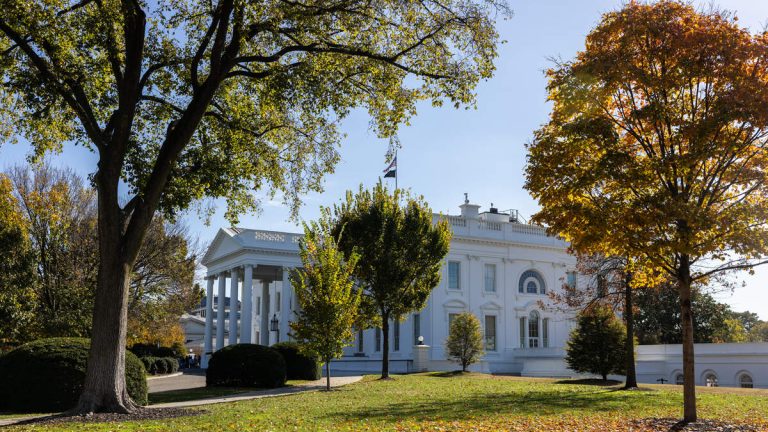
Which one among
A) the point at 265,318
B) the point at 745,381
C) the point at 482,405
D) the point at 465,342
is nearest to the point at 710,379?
the point at 745,381

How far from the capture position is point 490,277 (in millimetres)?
52594

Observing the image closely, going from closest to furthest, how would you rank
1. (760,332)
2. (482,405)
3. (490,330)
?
1. (482,405)
2. (490,330)
3. (760,332)

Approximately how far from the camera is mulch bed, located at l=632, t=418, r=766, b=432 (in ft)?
40.9

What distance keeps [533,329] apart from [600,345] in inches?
922

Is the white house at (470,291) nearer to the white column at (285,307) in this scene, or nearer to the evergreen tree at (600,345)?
the white column at (285,307)

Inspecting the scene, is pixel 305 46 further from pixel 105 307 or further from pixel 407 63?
pixel 105 307

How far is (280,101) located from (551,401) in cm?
997

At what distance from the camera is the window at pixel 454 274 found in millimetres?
50994

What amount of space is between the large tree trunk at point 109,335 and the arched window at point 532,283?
140 feet

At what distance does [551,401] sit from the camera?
57.3 ft

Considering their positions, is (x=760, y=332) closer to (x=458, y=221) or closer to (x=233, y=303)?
(x=458, y=221)

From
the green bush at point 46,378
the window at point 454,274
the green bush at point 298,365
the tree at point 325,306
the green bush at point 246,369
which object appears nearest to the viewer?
the green bush at point 46,378

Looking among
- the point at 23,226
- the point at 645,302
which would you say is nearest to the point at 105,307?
the point at 23,226

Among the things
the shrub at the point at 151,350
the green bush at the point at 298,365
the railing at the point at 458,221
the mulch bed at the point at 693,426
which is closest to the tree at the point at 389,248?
the green bush at the point at 298,365
